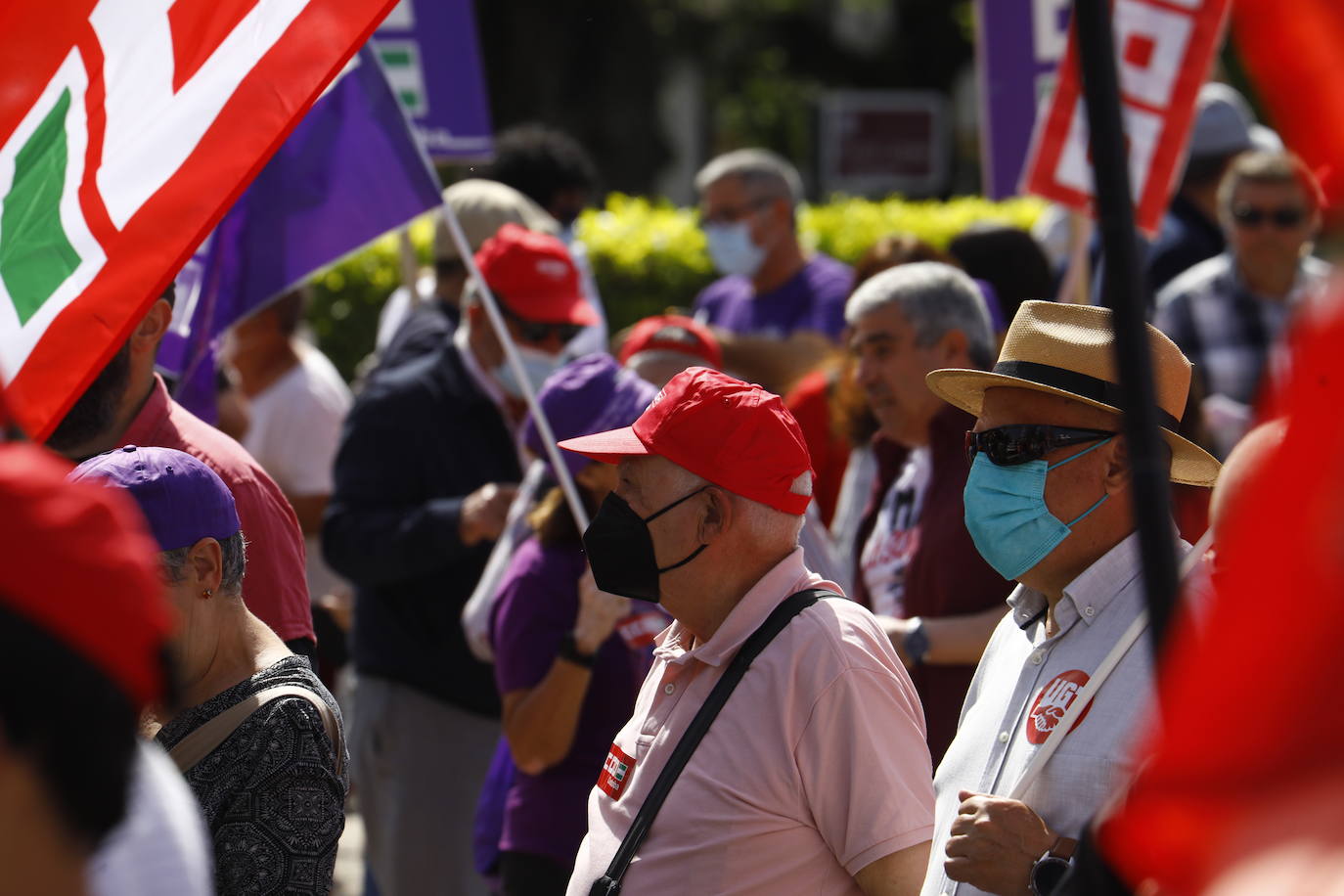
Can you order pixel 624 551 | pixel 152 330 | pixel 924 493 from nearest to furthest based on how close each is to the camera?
pixel 624 551, pixel 152 330, pixel 924 493

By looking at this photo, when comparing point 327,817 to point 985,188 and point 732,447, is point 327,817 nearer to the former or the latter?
point 732,447

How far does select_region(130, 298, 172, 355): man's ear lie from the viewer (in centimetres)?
356

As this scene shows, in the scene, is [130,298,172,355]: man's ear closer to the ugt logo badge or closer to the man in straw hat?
the ugt logo badge

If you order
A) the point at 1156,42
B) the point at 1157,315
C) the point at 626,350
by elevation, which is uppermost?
the point at 1156,42

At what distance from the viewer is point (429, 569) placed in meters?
4.97

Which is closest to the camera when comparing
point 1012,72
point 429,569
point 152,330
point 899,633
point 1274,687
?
point 1274,687

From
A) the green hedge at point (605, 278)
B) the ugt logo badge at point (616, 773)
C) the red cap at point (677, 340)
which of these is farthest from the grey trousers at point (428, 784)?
the green hedge at point (605, 278)

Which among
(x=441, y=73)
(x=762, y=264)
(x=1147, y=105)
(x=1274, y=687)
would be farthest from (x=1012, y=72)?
(x=1274, y=687)

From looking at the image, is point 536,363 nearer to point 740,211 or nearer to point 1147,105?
point 740,211

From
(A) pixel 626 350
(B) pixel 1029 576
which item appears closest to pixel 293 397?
(A) pixel 626 350

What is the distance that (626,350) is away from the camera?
536 cm

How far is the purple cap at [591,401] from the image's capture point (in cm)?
426

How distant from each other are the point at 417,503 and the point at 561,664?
51.0 inches

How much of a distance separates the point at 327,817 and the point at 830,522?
10.2 feet
